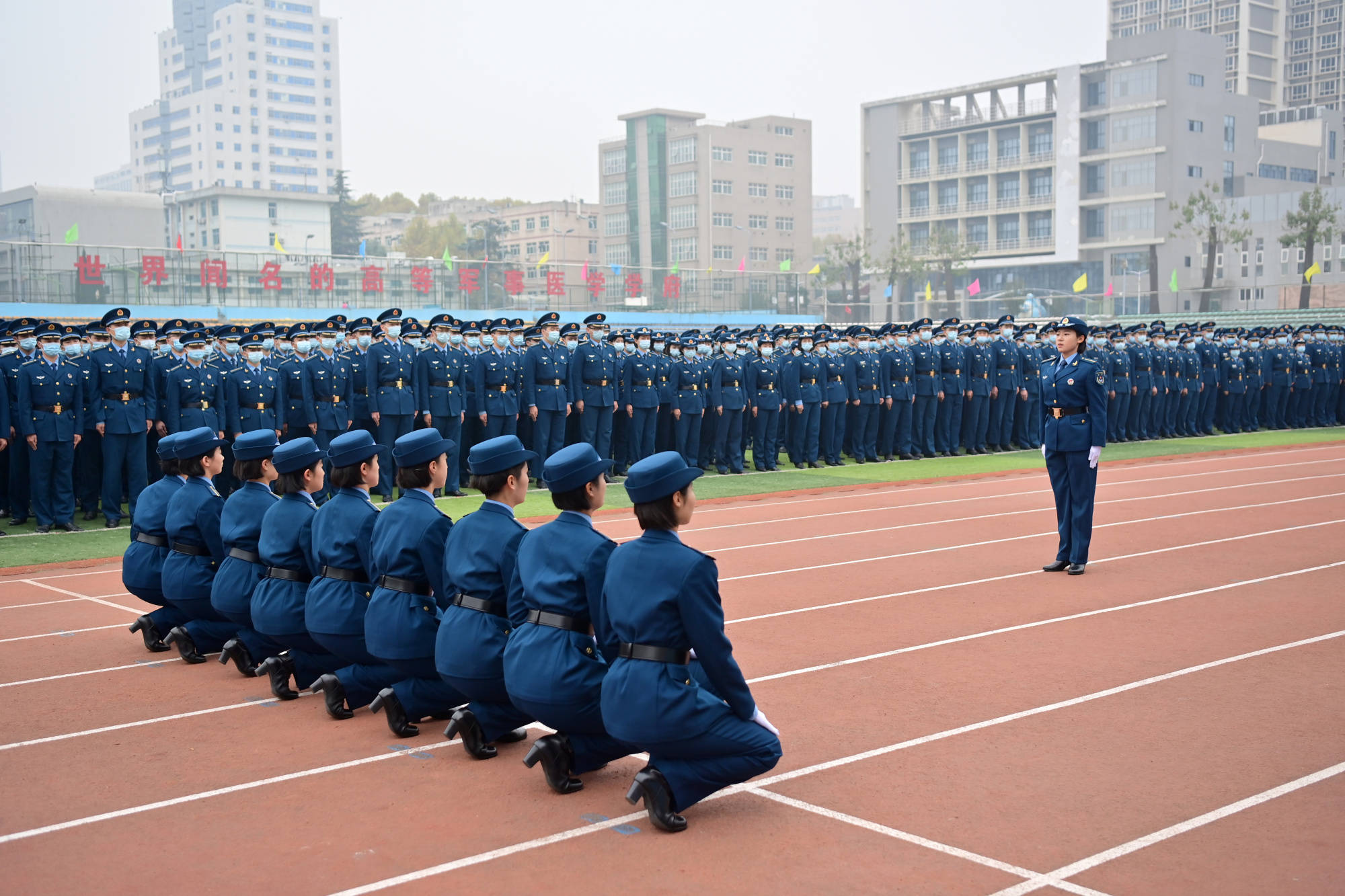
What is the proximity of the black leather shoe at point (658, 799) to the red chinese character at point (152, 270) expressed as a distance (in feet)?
85.3

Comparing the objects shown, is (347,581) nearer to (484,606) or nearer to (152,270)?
(484,606)

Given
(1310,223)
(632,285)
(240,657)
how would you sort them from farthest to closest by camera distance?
(1310,223) → (632,285) → (240,657)

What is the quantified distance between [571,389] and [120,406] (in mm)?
5831

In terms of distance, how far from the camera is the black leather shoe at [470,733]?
17.1 ft

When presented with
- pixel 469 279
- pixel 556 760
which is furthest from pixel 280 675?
pixel 469 279

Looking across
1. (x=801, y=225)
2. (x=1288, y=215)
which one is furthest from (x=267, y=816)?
(x=801, y=225)

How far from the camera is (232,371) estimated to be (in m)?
13.9

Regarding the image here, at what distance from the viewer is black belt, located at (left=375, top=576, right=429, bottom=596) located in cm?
571

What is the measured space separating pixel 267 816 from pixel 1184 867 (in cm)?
331

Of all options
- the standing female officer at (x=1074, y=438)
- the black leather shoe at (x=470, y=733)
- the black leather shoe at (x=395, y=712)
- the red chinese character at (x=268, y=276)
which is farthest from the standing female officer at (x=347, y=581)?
the red chinese character at (x=268, y=276)

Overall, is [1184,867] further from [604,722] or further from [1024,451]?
[1024,451]

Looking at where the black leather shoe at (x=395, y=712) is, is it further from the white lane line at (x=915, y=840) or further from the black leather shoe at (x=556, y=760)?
the white lane line at (x=915, y=840)

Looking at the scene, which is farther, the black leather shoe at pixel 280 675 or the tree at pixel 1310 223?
the tree at pixel 1310 223

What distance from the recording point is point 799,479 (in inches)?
675
